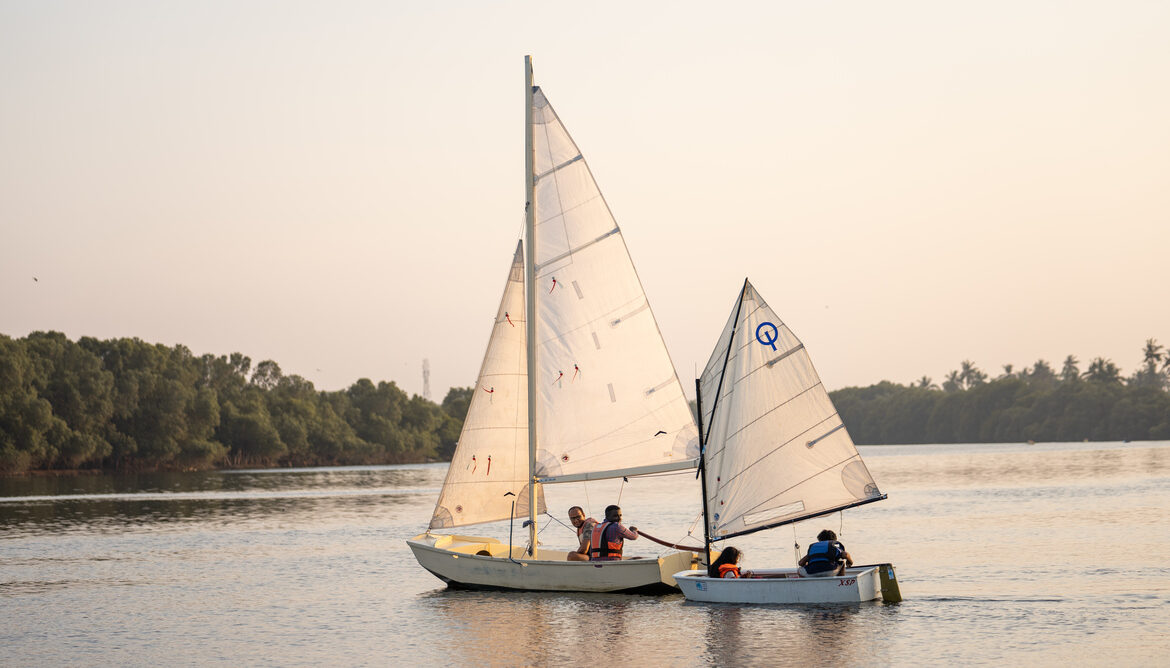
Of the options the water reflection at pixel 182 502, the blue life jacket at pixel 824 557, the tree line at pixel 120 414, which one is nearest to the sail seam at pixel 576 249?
the blue life jacket at pixel 824 557

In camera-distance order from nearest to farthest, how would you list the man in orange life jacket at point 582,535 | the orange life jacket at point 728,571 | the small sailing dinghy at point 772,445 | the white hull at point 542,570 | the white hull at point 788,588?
the white hull at point 788,588, the orange life jacket at point 728,571, the small sailing dinghy at point 772,445, the white hull at point 542,570, the man in orange life jacket at point 582,535

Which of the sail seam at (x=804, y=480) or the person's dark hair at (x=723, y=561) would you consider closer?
the person's dark hair at (x=723, y=561)

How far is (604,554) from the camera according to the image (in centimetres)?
3133

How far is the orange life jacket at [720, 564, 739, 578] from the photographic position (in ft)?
97.1

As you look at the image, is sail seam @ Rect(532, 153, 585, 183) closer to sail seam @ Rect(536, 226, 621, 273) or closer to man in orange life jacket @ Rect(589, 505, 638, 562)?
sail seam @ Rect(536, 226, 621, 273)

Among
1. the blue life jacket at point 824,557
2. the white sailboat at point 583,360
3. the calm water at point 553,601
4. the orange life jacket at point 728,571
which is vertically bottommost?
the calm water at point 553,601

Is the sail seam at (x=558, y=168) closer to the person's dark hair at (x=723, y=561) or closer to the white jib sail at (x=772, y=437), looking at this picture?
the white jib sail at (x=772, y=437)

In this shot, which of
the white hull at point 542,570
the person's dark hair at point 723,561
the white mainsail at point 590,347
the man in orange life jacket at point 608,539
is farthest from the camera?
the white mainsail at point 590,347

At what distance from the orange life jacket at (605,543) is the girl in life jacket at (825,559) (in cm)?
483

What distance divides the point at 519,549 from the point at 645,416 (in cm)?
575

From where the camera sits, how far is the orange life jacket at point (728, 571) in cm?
2961

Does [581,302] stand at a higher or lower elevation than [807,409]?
higher

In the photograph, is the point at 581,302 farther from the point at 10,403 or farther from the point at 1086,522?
the point at 10,403

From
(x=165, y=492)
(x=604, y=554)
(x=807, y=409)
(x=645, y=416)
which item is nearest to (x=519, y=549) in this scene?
(x=604, y=554)
